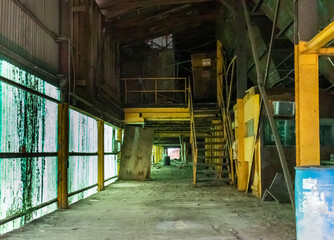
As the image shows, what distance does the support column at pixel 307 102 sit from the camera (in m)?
4.57

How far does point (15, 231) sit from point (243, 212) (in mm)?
4352

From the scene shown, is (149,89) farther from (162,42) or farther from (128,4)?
(128,4)

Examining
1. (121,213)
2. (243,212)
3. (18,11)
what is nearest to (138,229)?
(121,213)

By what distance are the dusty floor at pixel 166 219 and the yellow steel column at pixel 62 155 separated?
36 cm

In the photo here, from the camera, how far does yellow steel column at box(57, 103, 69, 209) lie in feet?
22.9

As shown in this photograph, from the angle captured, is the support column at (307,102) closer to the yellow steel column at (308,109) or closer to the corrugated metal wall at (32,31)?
the yellow steel column at (308,109)

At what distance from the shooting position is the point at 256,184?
29.2 feet

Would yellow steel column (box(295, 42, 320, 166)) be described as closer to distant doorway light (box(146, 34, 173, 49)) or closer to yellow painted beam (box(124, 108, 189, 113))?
yellow painted beam (box(124, 108, 189, 113))

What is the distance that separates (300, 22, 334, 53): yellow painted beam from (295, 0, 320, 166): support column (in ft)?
0.31

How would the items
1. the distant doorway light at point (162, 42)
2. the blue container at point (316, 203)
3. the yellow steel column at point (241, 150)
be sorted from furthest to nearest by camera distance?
the distant doorway light at point (162, 42)
the yellow steel column at point (241, 150)
the blue container at point (316, 203)

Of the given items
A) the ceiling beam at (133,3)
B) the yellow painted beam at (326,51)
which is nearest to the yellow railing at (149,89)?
the ceiling beam at (133,3)

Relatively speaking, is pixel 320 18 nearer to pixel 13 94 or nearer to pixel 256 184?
pixel 256 184

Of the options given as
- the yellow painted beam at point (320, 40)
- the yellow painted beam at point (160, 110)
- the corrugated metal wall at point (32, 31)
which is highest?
the corrugated metal wall at point (32, 31)

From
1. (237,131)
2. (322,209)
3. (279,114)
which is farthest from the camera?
(237,131)
